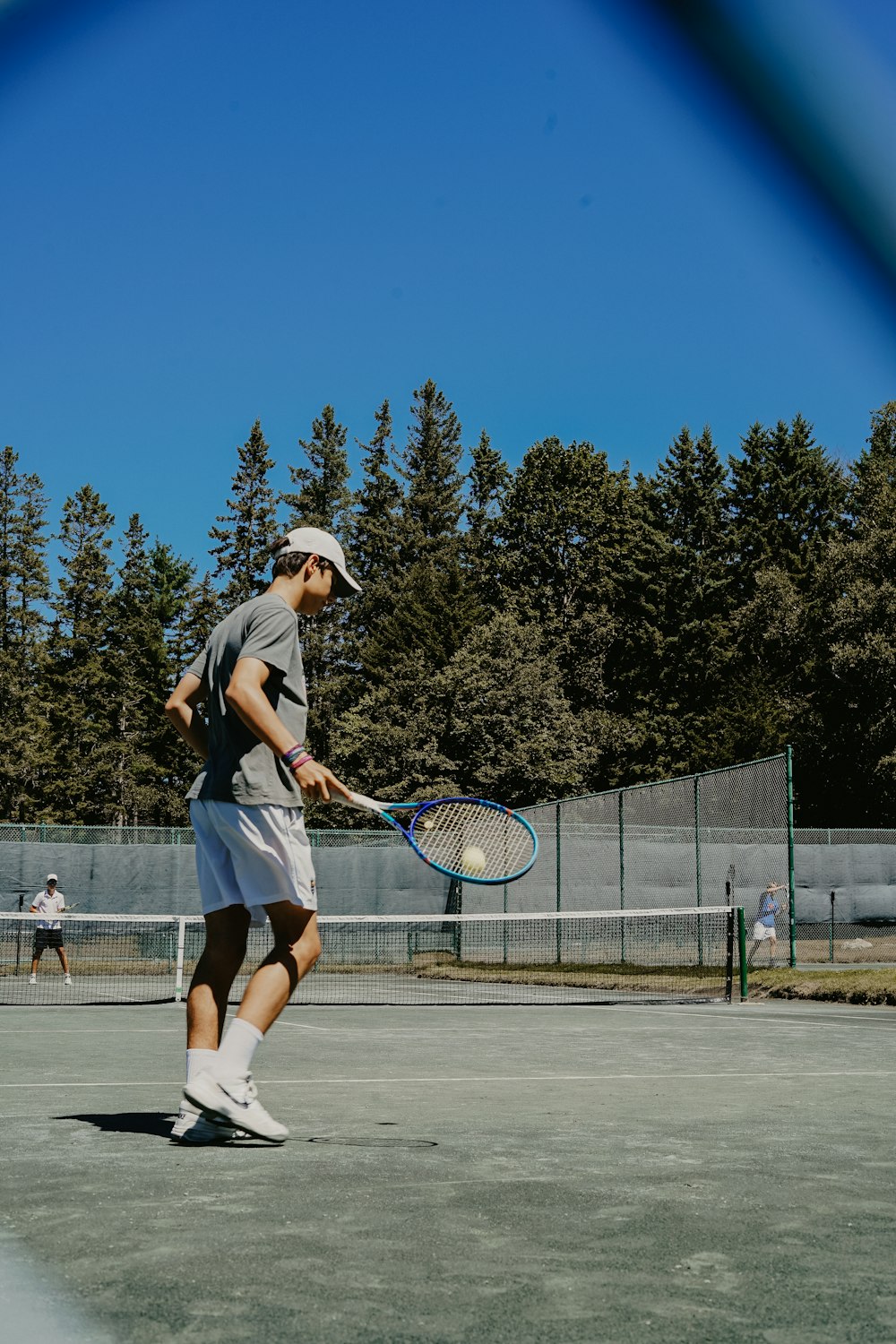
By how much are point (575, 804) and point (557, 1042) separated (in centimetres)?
1410

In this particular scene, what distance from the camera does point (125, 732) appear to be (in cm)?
5888

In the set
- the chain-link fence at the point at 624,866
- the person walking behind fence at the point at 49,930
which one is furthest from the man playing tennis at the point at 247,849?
the chain-link fence at the point at 624,866

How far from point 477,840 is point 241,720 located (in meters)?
2.18

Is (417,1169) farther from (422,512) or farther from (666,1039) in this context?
(422,512)

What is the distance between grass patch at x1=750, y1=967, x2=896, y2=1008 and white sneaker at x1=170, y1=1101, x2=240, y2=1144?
10992mm

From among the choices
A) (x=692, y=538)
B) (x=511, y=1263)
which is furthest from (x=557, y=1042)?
(x=692, y=538)

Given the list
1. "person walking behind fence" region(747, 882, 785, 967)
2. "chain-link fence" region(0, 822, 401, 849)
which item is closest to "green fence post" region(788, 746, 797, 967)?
"person walking behind fence" region(747, 882, 785, 967)

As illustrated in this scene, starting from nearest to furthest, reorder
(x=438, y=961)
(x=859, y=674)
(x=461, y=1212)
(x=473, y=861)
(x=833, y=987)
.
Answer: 1. (x=461, y=1212)
2. (x=473, y=861)
3. (x=833, y=987)
4. (x=438, y=961)
5. (x=859, y=674)

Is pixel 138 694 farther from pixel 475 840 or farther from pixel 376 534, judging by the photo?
pixel 475 840

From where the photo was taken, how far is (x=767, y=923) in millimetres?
18953

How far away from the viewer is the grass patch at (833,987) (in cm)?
1398

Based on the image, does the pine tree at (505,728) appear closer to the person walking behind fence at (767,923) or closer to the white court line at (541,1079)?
the person walking behind fence at (767,923)

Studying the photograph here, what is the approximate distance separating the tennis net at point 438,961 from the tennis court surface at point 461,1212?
9.20m

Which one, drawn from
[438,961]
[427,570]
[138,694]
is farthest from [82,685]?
[438,961]
